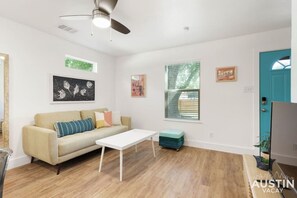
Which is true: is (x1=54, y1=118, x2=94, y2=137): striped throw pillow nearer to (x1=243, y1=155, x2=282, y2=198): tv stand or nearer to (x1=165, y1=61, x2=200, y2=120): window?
(x1=165, y1=61, x2=200, y2=120): window

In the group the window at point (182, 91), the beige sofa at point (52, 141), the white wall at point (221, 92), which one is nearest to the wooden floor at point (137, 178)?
the beige sofa at point (52, 141)

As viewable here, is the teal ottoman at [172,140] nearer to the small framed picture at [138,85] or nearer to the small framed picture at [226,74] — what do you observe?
the small framed picture at [138,85]

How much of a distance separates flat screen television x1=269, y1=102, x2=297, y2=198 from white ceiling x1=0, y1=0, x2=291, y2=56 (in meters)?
1.64

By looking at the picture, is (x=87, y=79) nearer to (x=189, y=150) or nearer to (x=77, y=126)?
(x=77, y=126)

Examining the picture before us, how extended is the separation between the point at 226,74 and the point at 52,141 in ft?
11.0

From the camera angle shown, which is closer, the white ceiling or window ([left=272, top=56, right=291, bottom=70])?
the white ceiling

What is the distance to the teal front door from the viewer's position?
266cm

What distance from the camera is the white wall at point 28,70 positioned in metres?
2.45

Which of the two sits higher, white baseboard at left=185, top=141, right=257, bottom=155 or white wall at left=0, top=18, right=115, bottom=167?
white wall at left=0, top=18, right=115, bottom=167

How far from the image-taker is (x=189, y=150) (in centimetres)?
329

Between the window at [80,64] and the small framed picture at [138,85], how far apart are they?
1071 millimetres

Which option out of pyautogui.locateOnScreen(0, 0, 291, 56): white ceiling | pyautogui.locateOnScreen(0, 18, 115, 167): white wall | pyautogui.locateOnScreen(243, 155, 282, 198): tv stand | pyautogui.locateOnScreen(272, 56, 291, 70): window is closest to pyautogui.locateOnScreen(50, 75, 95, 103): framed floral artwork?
pyautogui.locateOnScreen(0, 18, 115, 167): white wall

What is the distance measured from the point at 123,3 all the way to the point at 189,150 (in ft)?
9.75

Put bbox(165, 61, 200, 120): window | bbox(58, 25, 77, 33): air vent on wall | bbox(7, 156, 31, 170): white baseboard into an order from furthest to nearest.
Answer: bbox(165, 61, 200, 120): window
bbox(58, 25, 77, 33): air vent on wall
bbox(7, 156, 31, 170): white baseboard
